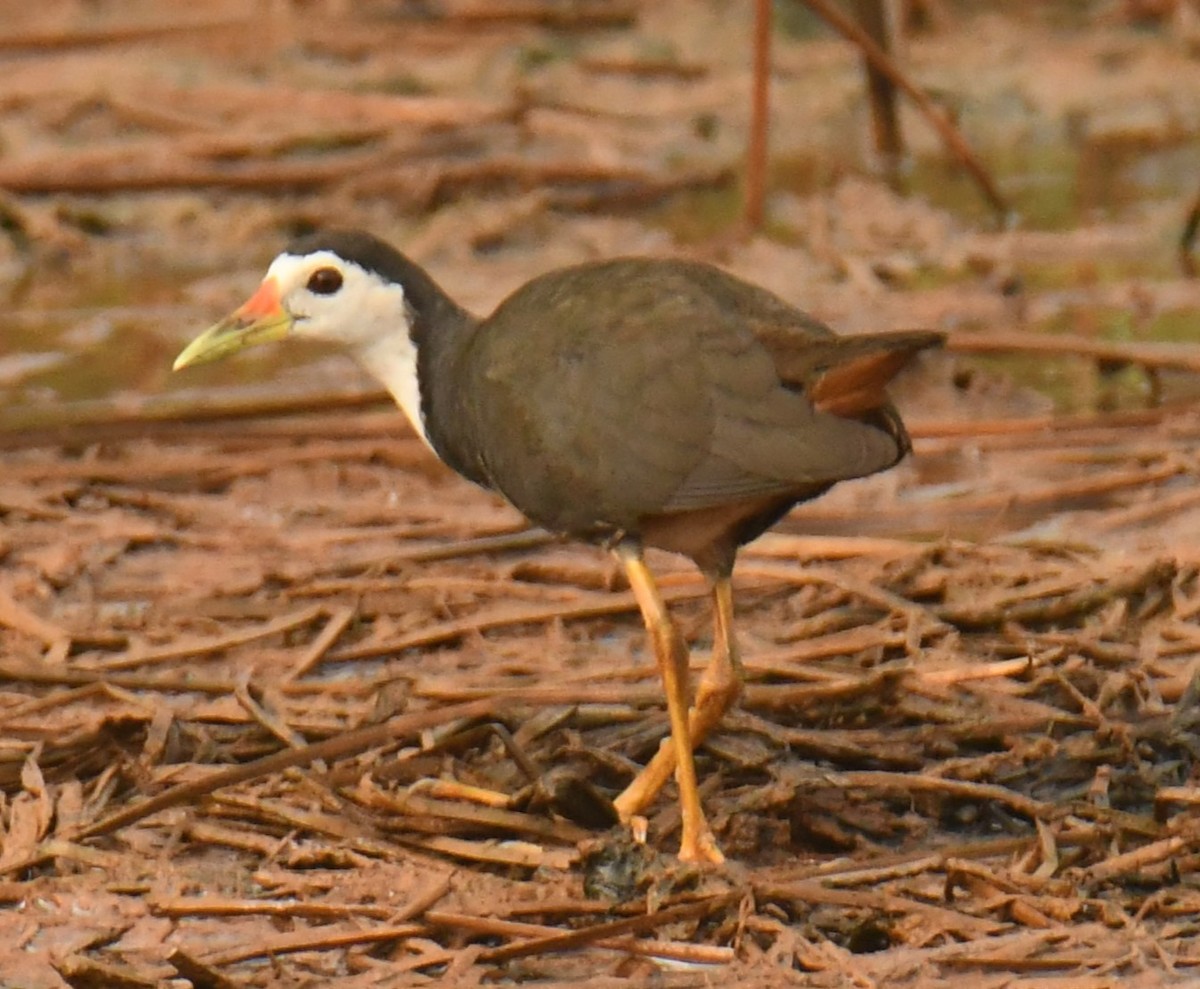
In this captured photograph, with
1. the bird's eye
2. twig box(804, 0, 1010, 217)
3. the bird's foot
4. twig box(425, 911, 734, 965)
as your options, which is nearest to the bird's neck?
the bird's eye

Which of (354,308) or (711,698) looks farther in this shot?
(354,308)

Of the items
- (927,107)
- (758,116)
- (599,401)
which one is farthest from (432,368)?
(927,107)

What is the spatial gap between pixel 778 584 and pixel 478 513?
0.89 m

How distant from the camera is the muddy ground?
11.7 ft

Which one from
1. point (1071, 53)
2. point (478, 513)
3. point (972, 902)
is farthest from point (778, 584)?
point (1071, 53)

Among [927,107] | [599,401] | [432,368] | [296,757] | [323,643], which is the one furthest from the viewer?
[927,107]

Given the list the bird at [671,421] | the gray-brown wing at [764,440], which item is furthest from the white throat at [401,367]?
the gray-brown wing at [764,440]

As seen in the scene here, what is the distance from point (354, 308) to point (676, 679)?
0.98 m

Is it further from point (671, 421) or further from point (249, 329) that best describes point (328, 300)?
point (671, 421)

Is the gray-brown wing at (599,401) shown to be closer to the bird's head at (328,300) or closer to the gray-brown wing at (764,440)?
the gray-brown wing at (764,440)

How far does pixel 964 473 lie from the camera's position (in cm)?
578

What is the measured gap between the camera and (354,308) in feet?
13.9

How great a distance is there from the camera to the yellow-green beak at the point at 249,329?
429 centimetres

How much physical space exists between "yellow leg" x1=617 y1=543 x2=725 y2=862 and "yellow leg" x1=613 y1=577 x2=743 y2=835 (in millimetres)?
115
